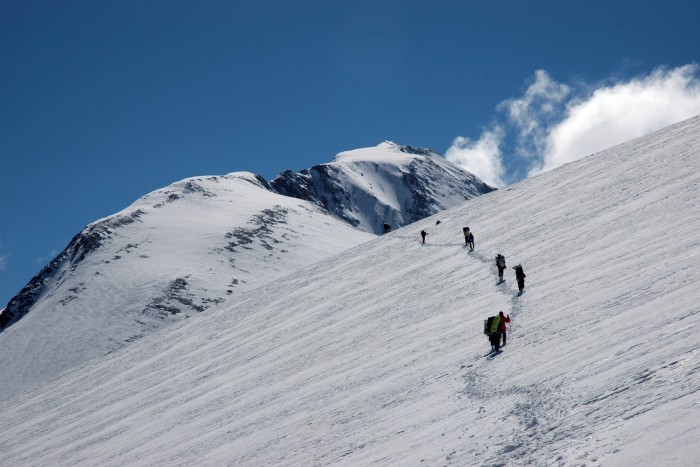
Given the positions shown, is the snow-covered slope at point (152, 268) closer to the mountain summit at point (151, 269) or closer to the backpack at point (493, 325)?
the mountain summit at point (151, 269)

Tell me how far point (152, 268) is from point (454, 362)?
88785 millimetres

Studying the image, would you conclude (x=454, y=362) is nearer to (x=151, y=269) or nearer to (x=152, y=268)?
(x=151, y=269)

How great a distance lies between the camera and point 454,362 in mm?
16438

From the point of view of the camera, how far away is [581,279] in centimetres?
1992

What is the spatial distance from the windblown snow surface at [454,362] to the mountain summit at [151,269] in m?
21.7

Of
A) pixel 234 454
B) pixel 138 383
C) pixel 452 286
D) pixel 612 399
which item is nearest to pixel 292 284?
pixel 138 383

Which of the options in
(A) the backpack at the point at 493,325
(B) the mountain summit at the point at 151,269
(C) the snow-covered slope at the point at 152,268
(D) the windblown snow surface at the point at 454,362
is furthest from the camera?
(B) the mountain summit at the point at 151,269

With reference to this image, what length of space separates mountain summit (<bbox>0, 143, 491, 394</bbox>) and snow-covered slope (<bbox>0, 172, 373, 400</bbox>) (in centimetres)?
19

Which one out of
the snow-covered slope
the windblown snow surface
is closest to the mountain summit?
the snow-covered slope

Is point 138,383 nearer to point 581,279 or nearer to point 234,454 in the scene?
point 234,454

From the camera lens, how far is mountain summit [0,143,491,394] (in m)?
76.3

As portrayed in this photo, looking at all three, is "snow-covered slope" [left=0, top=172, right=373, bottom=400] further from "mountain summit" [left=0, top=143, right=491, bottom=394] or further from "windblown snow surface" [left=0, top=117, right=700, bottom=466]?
"windblown snow surface" [left=0, top=117, right=700, bottom=466]

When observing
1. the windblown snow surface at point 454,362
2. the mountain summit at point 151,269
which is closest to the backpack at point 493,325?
the windblown snow surface at point 454,362

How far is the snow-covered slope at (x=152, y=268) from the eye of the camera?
76188 mm
